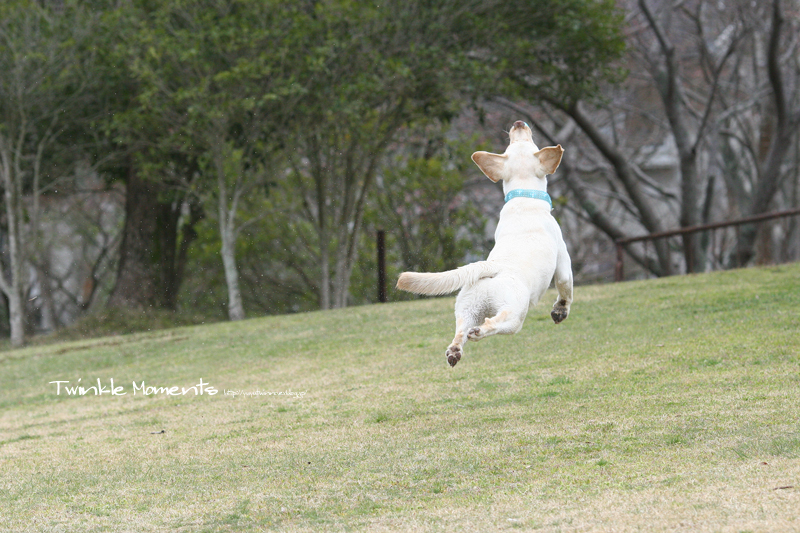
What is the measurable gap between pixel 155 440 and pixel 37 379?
6.15 meters

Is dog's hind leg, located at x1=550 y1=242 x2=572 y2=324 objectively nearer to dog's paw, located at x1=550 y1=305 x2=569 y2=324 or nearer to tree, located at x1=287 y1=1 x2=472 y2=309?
dog's paw, located at x1=550 y1=305 x2=569 y2=324

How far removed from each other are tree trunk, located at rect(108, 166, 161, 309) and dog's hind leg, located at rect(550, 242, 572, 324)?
15.5m

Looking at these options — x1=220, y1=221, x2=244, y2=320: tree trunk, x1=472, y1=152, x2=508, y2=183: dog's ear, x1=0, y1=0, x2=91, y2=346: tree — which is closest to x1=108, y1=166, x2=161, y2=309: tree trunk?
x1=0, y1=0, x2=91, y2=346: tree

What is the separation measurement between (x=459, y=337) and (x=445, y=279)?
34 centimetres

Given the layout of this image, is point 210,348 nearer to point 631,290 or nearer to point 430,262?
point 631,290

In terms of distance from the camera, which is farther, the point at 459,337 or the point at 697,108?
the point at 697,108

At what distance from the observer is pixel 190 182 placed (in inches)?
824

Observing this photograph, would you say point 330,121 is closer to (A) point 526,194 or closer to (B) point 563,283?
(A) point 526,194

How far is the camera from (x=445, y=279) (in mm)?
Result: 5480

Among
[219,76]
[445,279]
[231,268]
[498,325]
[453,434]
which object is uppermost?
[219,76]

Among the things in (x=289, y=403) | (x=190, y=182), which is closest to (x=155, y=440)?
(x=289, y=403)

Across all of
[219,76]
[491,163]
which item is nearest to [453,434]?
[491,163]

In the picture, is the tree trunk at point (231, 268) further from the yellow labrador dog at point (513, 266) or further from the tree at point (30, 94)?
the yellow labrador dog at point (513, 266)

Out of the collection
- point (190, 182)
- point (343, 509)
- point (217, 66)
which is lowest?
point (343, 509)
